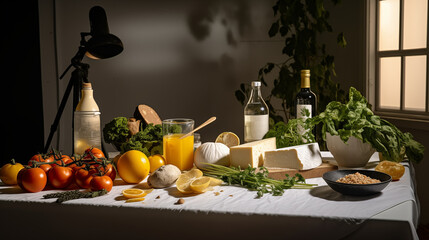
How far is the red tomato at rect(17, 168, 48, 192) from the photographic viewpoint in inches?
46.6

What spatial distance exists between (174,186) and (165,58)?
2.01m

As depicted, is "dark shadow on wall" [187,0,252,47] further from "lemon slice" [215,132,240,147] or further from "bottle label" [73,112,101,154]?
"bottle label" [73,112,101,154]

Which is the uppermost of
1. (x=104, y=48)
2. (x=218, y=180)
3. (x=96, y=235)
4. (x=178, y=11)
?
(x=178, y=11)

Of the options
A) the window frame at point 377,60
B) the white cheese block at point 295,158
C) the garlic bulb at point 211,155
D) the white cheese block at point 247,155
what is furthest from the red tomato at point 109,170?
the window frame at point 377,60

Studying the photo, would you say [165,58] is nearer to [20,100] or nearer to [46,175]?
[20,100]

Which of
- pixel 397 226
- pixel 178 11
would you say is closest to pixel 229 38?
pixel 178 11

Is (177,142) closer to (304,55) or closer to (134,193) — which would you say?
(134,193)

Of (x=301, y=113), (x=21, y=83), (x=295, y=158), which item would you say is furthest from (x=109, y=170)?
(x=21, y=83)

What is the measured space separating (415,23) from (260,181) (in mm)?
1900

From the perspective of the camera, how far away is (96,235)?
109 centimetres

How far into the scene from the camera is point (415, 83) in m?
2.55

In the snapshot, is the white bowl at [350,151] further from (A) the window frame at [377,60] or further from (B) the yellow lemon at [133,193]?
(A) the window frame at [377,60]

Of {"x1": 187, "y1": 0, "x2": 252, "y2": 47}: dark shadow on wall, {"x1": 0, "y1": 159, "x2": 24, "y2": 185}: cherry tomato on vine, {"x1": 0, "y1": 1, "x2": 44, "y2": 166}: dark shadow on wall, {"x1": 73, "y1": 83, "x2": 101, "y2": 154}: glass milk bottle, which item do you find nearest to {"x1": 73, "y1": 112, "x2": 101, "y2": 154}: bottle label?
{"x1": 73, "y1": 83, "x2": 101, "y2": 154}: glass milk bottle

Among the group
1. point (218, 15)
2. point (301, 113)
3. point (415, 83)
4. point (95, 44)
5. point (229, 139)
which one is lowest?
point (229, 139)
